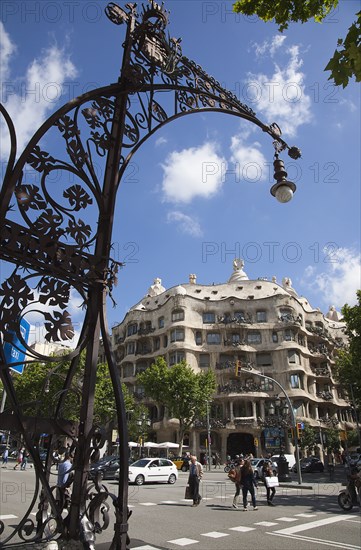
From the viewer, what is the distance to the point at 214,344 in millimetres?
49156

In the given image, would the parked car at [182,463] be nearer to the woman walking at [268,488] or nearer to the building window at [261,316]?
the building window at [261,316]

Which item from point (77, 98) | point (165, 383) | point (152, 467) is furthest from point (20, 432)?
point (165, 383)

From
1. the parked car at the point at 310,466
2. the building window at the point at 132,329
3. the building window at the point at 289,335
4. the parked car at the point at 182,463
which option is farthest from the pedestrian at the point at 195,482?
the building window at the point at 132,329

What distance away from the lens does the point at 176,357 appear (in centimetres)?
4719

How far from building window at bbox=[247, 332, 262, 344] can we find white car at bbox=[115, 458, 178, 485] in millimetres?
26817

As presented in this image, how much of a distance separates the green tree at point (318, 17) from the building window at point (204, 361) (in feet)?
149

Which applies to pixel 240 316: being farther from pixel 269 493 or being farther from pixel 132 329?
pixel 269 493

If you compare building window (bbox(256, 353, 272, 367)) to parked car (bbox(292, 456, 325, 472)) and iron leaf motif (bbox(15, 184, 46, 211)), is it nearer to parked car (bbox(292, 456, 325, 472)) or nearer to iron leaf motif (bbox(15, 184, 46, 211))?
parked car (bbox(292, 456, 325, 472))

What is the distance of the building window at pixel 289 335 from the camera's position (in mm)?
47972

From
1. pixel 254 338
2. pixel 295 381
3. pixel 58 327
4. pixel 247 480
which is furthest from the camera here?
pixel 254 338

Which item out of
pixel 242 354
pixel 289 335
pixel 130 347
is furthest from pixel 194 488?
pixel 130 347

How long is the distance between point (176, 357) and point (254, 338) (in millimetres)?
9582

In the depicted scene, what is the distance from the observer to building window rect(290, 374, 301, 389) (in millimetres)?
45562

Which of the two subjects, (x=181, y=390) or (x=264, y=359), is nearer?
(x=181, y=390)
